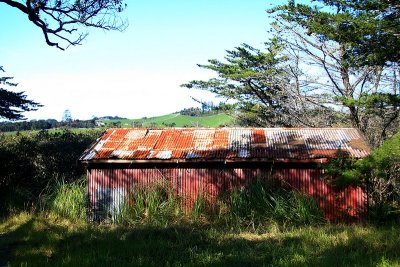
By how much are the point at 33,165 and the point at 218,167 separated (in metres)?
8.97

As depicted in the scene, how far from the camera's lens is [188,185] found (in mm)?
12758

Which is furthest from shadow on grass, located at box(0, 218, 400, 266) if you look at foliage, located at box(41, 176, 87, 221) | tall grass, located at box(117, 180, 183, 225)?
foliage, located at box(41, 176, 87, 221)

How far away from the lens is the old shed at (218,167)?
1241cm

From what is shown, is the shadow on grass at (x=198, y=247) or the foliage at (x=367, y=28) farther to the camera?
the foliage at (x=367, y=28)

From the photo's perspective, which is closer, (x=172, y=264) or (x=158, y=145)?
(x=172, y=264)

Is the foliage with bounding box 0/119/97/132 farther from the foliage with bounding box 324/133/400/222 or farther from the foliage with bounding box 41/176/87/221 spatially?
the foliage with bounding box 324/133/400/222

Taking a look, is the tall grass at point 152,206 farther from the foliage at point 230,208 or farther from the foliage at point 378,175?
the foliage at point 378,175

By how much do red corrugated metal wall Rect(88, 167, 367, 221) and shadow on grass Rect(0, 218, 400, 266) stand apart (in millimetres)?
2913

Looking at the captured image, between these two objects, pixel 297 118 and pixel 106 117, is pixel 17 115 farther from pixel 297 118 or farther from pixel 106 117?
pixel 106 117

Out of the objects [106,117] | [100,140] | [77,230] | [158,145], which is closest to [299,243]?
[77,230]

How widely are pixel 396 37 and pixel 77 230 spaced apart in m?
10.4

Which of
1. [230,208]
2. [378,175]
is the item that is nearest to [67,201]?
[230,208]

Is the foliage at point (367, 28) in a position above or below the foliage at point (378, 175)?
above

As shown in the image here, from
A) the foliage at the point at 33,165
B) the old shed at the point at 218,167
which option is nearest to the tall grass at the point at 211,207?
the old shed at the point at 218,167
